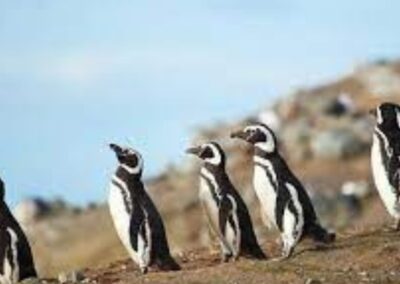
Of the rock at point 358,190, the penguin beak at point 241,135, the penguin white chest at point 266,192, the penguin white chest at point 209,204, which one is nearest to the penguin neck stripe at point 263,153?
the penguin white chest at point 266,192

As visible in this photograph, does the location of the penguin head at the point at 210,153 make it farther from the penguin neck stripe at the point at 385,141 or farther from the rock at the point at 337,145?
the rock at the point at 337,145

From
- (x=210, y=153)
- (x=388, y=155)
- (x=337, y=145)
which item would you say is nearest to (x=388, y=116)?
(x=388, y=155)

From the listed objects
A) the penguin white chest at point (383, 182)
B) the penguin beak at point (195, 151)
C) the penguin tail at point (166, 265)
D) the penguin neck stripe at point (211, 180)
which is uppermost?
the penguin beak at point (195, 151)

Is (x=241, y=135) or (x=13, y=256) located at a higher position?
(x=241, y=135)

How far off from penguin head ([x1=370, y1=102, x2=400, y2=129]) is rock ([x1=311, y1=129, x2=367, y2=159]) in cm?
3093

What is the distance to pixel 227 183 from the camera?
20781 mm

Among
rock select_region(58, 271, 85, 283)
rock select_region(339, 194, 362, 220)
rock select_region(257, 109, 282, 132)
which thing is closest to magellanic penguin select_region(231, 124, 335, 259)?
rock select_region(58, 271, 85, 283)

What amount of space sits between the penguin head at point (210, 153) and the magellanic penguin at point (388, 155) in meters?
2.39

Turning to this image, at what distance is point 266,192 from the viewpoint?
67.3ft

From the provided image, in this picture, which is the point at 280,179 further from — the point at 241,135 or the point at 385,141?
the point at 385,141

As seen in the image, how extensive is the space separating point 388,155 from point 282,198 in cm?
203

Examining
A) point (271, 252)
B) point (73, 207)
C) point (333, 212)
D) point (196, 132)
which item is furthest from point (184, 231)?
point (271, 252)

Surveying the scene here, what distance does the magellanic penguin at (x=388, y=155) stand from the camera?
21.5m

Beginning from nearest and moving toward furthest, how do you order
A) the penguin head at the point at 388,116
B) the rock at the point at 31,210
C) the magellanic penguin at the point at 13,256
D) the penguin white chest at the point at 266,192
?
1. the magellanic penguin at the point at 13,256
2. the penguin white chest at the point at 266,192
3. the penguin head at the point at 388,116
4. the rock at the point at 31,210
